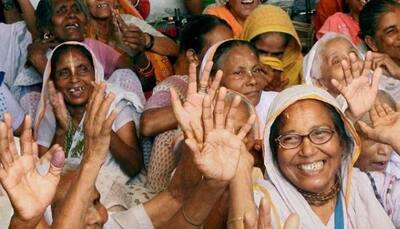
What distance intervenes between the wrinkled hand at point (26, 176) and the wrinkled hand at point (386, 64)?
2257 millimetres

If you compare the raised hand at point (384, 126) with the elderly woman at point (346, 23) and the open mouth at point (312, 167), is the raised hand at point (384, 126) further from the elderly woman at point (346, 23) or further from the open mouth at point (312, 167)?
the elderly woman at point (346, 23)

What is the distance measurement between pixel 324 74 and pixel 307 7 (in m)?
1.36

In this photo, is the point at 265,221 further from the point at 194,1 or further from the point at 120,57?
the point at 194,1

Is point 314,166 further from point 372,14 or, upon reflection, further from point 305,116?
point 372,14

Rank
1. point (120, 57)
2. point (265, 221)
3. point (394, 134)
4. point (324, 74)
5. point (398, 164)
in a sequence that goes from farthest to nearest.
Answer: point (120, 57) < point (324, 74) < point (398, 164) < point (394, 134) < point (265, 221)

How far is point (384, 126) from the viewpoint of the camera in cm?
312

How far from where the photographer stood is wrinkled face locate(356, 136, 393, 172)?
340cm

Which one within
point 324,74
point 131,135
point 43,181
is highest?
point 43,181

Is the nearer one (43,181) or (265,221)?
(265,221)

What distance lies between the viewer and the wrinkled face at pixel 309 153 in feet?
9.87

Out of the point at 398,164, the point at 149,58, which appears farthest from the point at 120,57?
the point at 398,164

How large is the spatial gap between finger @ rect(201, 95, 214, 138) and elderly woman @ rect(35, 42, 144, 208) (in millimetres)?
1081

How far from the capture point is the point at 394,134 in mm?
3078

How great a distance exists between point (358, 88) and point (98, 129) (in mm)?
1143
